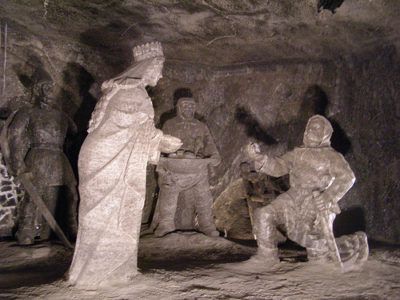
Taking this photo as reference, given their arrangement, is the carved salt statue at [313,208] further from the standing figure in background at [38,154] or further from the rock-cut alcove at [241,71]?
the standing figure in background at [38,154]

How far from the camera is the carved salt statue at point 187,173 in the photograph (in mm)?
5656

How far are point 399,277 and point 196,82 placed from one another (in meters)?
5.53

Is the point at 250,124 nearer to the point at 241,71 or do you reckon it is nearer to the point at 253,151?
the point at 241,71

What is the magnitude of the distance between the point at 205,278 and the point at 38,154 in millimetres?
3495

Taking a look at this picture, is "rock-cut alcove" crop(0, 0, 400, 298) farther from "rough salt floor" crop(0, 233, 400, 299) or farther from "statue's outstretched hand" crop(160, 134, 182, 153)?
"statue's outstretched hand" crop(160, 134, 182, 153)

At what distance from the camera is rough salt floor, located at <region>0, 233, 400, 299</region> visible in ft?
10.2

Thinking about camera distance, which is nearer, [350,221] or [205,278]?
[205,278]

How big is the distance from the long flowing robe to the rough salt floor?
211 millimetres

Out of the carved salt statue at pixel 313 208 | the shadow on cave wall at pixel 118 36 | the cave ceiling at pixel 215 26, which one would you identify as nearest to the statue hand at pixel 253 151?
the carved salt statue at pixel 313 208

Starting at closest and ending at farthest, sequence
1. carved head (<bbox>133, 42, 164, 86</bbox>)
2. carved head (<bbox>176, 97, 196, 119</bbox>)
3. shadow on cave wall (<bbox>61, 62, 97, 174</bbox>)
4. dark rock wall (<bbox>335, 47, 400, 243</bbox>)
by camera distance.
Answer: carved head (<bbox>133, 42, 164, 86</bbox>), dark rock wall (<bbox>335, 47, 400, 243</bbox>), carved head (<bbox>176, 97, 196, 119</bbox>), shadow on cave wall (<bbox>61, 62, 97, 174</bbox>)

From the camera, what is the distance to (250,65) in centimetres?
768

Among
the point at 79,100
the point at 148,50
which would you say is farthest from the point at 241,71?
the point at 148,50

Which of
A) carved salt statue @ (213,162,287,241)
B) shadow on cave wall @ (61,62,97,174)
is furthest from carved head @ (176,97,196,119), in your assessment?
shadow on cave wall @ (61,62,97,174)

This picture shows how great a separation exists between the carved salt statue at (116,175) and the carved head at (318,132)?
1.74 metres
